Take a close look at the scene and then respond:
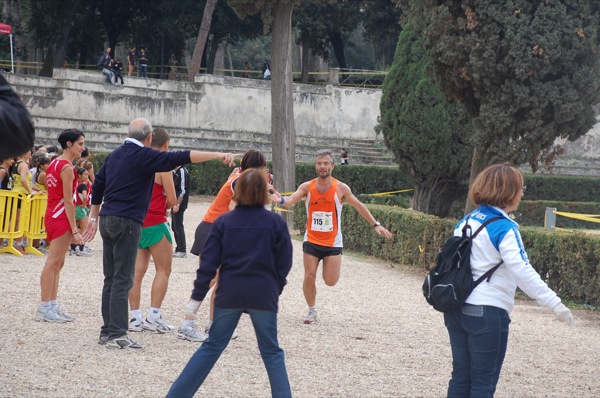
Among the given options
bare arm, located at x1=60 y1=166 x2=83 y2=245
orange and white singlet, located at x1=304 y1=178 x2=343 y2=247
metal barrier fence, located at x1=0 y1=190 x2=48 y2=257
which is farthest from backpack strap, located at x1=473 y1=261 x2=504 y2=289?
metal barrier fence, located at x1=0 y1=190 x2=48 y2=257

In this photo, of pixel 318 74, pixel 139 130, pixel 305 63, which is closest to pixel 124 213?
pixel 139 130

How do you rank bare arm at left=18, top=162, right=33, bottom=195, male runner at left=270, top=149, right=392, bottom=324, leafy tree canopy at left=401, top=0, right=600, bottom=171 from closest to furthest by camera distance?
male runner at left=270, top=149, right=392, bottom=324 < bare arm at left=18, top=162, right=33, bottom=195 < leafy tree canopy at left=401, top=0, right=600, bottom=171

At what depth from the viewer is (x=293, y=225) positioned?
23.8 metres

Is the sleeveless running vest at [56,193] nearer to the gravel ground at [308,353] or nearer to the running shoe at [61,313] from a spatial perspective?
the running shoe at [61,313]

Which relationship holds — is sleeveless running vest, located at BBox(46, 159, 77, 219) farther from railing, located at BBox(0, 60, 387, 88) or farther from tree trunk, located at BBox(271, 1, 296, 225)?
railing, located at BBox(0, 60, 387, 88)

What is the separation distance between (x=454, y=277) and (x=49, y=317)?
16.8 ft

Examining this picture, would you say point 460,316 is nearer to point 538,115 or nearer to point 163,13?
point 538,115

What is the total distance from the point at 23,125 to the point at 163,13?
43710 mm

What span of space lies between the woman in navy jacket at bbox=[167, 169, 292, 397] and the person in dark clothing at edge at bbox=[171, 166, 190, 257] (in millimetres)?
9311

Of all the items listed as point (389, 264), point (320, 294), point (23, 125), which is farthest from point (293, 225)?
point (23, 125)

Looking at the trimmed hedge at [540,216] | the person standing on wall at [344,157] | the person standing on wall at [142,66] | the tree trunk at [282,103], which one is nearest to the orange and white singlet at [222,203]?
the tree trunk at [282,103]

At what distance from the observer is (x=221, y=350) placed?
5469 millimetres

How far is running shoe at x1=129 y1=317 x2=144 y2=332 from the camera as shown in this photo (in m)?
8.75

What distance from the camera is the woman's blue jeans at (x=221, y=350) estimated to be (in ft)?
17.7
